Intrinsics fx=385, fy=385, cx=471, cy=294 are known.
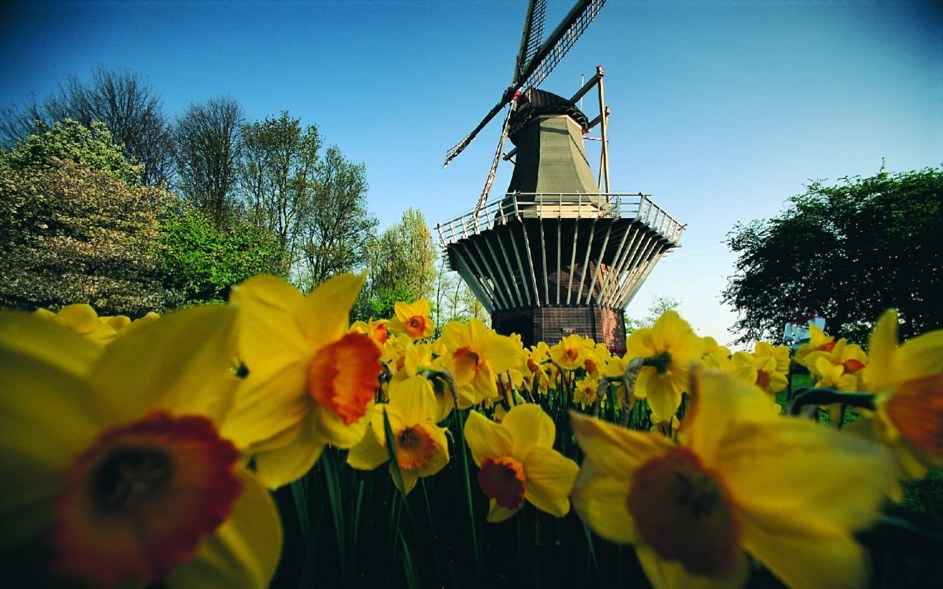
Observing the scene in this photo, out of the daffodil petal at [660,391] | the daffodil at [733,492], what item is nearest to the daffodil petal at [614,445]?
the daffodil at [733,492]

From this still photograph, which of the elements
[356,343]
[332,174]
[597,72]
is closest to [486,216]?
[597,72]

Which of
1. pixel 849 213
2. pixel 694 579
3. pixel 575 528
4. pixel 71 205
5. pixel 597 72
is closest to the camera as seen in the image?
pixel 694 579

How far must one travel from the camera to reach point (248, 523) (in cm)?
35

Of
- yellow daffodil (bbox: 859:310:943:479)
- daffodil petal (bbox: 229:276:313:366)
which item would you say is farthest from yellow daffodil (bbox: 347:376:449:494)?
yellow daffodil (bbox: 859:310:943:479)

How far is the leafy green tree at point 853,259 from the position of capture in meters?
14.8

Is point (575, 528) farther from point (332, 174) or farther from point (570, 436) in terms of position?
point (332, 174)

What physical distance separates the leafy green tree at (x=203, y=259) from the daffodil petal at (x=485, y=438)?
47.9 feet

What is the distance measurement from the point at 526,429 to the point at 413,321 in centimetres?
117

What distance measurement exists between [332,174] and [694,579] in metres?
21.1

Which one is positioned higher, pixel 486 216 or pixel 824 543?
pixel 486 216

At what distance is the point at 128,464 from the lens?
1.13 ft

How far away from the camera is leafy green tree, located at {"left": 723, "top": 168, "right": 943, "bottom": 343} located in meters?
14.8

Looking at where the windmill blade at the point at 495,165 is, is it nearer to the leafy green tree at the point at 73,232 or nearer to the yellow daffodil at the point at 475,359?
the leafy green tree at the point at 73,232

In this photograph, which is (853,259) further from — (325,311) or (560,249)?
(325,311)
